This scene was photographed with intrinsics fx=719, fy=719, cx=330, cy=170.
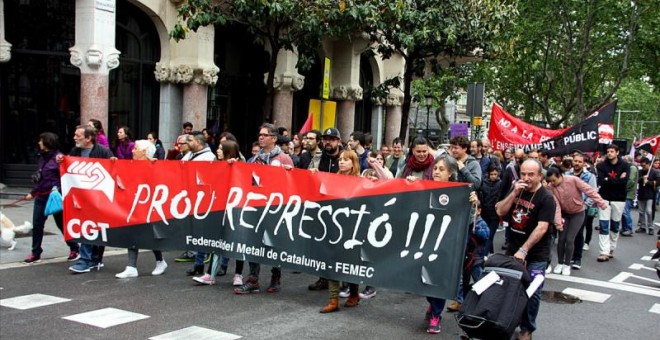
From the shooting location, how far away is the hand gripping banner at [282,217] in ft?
22.5

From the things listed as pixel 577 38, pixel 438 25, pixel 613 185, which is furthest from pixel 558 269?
pixel 577 38

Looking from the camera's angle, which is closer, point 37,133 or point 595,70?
point 37,133

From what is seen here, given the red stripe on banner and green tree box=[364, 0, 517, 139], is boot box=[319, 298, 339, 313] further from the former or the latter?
green tree box=[364, 0, 517, 139]

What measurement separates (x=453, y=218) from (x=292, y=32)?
35.2 feet

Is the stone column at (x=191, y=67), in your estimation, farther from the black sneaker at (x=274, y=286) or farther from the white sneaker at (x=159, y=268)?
the black sneaker at (x=274, y=286)

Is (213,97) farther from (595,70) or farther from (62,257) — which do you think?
(595,70)

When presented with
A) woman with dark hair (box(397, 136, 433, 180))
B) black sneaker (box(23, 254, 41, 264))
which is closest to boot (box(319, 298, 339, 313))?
woman with dark hair (box(397, 136, 433, 180))

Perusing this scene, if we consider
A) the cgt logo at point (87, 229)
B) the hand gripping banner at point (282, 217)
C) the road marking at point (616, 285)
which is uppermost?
the hand gripping banner at point (282, 217)

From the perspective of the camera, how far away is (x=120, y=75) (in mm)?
17875

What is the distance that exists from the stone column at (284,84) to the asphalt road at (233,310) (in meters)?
12.1

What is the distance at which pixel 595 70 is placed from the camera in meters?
36.8

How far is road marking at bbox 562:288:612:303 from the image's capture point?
8836 millimetres

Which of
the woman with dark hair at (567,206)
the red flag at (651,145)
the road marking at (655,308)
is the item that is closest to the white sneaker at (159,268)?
the woman with dark hair at (567,206)

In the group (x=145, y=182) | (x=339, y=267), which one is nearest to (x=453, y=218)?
(x=339, y=267)
